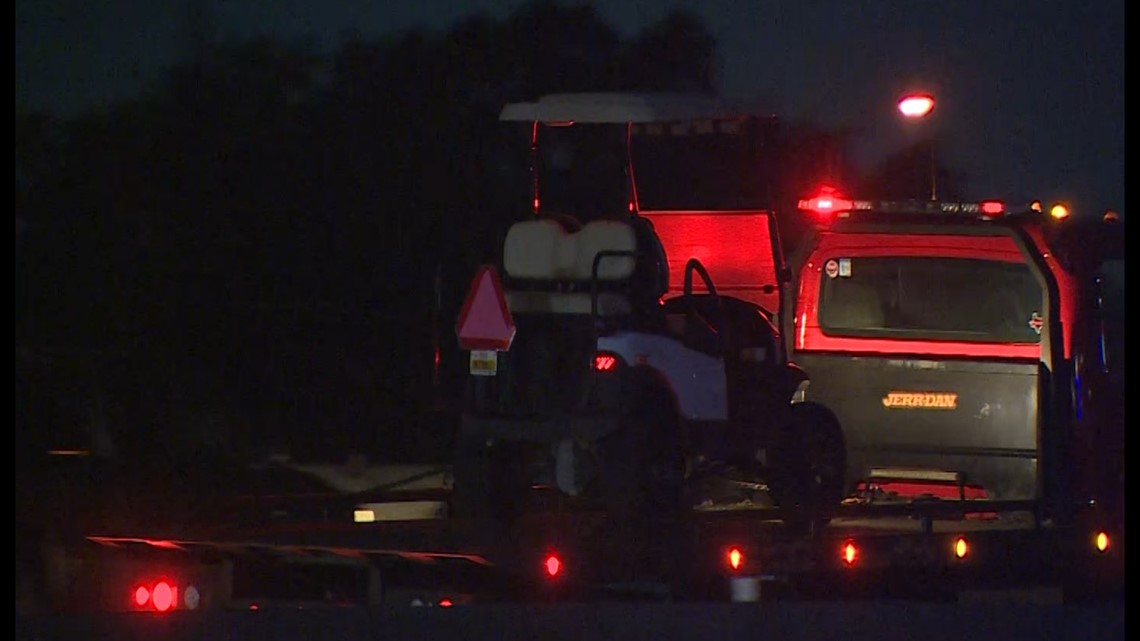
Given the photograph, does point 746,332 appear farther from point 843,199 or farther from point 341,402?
point 341,402

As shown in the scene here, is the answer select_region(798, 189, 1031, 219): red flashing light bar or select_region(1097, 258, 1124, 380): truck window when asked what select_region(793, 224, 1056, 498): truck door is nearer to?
select_region(798, 189, 1031, 219): red flashing light bar

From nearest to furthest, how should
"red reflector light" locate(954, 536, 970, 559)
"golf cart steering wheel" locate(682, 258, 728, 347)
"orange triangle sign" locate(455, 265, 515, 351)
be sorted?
"red reflector light" locate(954, 536, 970, 559), "orange triangle sign" locate(455, 265, 515, 351), "golf cart steering wheel" locate(682, 258, 728, 347)

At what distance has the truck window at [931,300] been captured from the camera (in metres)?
9.69

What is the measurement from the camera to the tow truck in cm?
732

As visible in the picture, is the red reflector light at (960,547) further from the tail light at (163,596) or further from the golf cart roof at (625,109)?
the tail light at (163,596)

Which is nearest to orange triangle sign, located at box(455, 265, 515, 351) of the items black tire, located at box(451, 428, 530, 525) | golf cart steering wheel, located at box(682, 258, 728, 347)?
black tire, located at box(451, 428, 530, 525)

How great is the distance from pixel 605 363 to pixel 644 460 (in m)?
0.51

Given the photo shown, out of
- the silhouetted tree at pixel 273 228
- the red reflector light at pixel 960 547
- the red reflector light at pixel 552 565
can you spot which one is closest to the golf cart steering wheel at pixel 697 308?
the red reflector light at pixel 960 547

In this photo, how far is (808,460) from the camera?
31.0ft

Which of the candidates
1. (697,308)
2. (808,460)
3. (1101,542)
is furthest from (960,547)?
(697,308)

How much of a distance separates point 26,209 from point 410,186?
4235 mm

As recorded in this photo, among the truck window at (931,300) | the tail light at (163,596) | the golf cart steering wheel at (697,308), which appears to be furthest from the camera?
the truck window at (931,300)

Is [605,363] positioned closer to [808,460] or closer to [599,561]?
[599,561]

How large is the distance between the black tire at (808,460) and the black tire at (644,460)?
98 cm
